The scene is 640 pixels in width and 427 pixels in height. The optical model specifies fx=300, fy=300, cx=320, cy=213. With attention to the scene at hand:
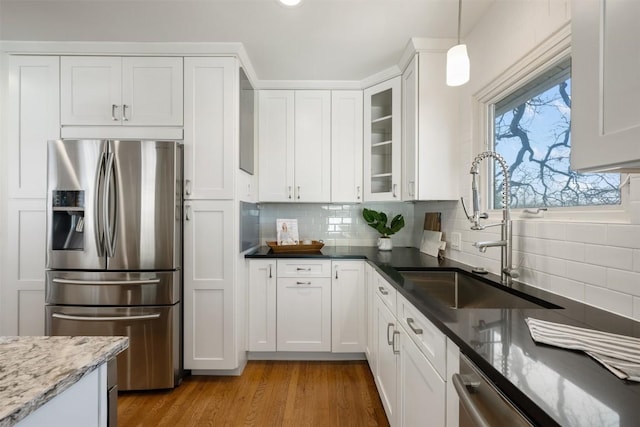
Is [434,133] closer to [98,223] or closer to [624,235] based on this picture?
[624,235]

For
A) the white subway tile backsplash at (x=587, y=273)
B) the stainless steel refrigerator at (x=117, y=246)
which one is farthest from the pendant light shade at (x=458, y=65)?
the stainless steel refrigerator at (x=117, y=246)

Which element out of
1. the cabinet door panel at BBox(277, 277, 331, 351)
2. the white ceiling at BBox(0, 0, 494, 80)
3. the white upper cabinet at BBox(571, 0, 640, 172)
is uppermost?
the white ceiling at BBox(0, 0, 494, 80)

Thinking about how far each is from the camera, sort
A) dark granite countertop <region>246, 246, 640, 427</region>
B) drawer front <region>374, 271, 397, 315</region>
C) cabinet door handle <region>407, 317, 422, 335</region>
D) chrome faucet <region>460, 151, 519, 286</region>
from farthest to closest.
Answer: drawer front <region>374, 271, 397, 315</region>, chrome faucet <region>460, 151, 519, 286</region>, cabinet door handle <region>407, 317, 422, 335</region>, dark granite countertop <region>246, 246, 640, 427</region>

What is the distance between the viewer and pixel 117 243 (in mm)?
2051

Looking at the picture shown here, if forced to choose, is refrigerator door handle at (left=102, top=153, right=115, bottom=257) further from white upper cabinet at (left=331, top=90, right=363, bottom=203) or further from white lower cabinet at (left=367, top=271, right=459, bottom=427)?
white lower cabinet at (left=367, top=271, right=459, bottom=427)

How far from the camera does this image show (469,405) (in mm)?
730

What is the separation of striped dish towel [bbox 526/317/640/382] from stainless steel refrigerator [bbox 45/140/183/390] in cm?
207

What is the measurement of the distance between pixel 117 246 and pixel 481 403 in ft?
7.31

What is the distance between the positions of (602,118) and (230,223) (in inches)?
80.2

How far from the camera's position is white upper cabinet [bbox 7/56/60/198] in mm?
2201

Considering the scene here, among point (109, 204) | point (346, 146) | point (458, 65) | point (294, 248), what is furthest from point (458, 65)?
point (109, 204)

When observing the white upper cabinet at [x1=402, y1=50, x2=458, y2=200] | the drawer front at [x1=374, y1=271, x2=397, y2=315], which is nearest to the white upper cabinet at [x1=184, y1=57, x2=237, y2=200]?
the drawer front at [x1=374, y1=271, x2=397, y2=315]

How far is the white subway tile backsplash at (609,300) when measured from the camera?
0.98m

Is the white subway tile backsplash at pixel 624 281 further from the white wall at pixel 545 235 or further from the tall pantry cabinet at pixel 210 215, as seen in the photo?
the tall pantry cabinet at pixel 210 215
